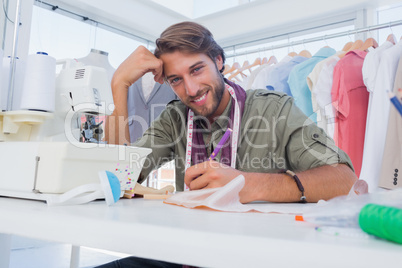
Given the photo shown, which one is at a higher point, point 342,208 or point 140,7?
point 140,7

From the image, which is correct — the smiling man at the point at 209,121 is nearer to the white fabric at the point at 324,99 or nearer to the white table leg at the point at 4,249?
the white table leg at the point at 4,249

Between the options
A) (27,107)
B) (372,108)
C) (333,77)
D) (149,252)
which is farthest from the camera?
(333,77)

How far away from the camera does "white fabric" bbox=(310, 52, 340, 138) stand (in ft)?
7.73

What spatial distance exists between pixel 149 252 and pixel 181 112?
51.5 inches

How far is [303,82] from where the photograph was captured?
8.39 feet

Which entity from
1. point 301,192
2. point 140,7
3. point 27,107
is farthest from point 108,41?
point 301,192

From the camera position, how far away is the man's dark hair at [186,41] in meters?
1.53

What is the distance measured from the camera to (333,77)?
2.41 meters

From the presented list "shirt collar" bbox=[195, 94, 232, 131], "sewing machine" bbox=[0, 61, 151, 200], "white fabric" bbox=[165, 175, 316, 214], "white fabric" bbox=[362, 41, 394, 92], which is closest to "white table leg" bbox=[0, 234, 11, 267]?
"sewing machine" bbox=[0, 61, 151, 200]

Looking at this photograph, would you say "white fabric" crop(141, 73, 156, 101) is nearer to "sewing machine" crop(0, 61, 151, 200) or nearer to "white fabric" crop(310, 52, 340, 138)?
"white fabric" crop(310, 52, 340, 138)

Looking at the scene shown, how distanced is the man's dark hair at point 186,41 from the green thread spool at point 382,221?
1.29 meters

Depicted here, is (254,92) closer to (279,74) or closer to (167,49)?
(167,49)

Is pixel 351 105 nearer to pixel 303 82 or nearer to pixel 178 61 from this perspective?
pixel 303 82

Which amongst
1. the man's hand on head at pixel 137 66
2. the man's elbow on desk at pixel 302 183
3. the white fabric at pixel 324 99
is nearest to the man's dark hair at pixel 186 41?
the man's hand on head at pixel 137 66
